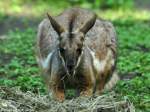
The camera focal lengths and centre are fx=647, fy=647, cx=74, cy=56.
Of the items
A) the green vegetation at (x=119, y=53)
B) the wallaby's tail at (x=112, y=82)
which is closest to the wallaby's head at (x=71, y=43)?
the green vegetation at (x=119, y=53)

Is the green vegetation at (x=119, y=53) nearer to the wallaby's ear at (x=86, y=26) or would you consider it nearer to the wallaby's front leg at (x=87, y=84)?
the wallaby's front leg at (x=87, y=84)

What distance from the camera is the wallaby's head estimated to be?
6219 mm

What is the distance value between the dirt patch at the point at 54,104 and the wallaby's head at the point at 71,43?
35 cm

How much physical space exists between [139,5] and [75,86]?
8.04 m

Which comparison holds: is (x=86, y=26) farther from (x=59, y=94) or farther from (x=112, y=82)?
(x=112, y=82)

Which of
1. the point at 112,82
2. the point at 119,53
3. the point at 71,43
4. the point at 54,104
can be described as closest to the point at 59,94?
the point at 54,104

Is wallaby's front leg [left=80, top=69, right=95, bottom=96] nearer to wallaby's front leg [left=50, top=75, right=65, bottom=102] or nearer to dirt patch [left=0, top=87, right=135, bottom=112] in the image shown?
wallaby's front leg [left=50, top=75, right=65, bottom=102]

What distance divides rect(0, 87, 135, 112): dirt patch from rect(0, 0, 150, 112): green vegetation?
29cm

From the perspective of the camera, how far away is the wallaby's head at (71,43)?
6.22 m

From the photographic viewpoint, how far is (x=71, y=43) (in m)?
6.29

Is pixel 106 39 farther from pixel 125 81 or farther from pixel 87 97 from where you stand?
pixel 87 97

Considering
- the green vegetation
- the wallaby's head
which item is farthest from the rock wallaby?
the green vegetation

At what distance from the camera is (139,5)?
14547 mm

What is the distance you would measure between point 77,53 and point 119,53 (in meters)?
3.56
